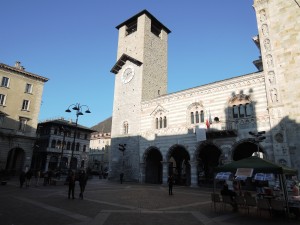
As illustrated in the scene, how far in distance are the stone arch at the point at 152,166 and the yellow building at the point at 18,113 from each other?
66.6 ft

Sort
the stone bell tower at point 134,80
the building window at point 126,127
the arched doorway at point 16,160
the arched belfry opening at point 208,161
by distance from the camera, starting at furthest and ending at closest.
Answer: the arched doorway at point 16,160, the building window at point 126,127, the stone bell tower at point 134,80, the arched belfry opening at point 208,161

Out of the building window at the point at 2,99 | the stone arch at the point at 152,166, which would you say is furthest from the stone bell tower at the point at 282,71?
the building window at the point at 2,99

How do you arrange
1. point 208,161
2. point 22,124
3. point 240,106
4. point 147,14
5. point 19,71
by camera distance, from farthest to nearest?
1. point 19,71
2. point 22,124
3. point 147,14
4. point 208,161
5. point 240,106

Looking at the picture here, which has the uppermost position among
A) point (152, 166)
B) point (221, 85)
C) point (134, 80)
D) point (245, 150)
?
point (134, 80)

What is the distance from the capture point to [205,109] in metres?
25.7

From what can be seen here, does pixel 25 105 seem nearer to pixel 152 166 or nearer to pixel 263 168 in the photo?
pixel 152 166

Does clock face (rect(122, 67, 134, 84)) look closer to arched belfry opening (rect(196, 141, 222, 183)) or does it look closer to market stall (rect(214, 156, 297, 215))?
arched belfry opening (rect(196, 141, 222, 183))

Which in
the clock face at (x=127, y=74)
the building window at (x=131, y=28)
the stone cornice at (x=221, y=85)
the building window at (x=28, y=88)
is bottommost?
the stone cornice at (x=221, y=85)

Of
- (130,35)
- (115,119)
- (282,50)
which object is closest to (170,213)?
(282,50)

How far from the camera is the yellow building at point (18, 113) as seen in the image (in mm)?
35219

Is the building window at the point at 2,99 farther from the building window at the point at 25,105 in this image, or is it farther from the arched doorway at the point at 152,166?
the arched doorway at the point at 152,166

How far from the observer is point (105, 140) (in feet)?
226

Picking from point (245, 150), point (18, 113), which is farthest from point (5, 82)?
point (245, 150)

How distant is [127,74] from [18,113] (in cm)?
1912
